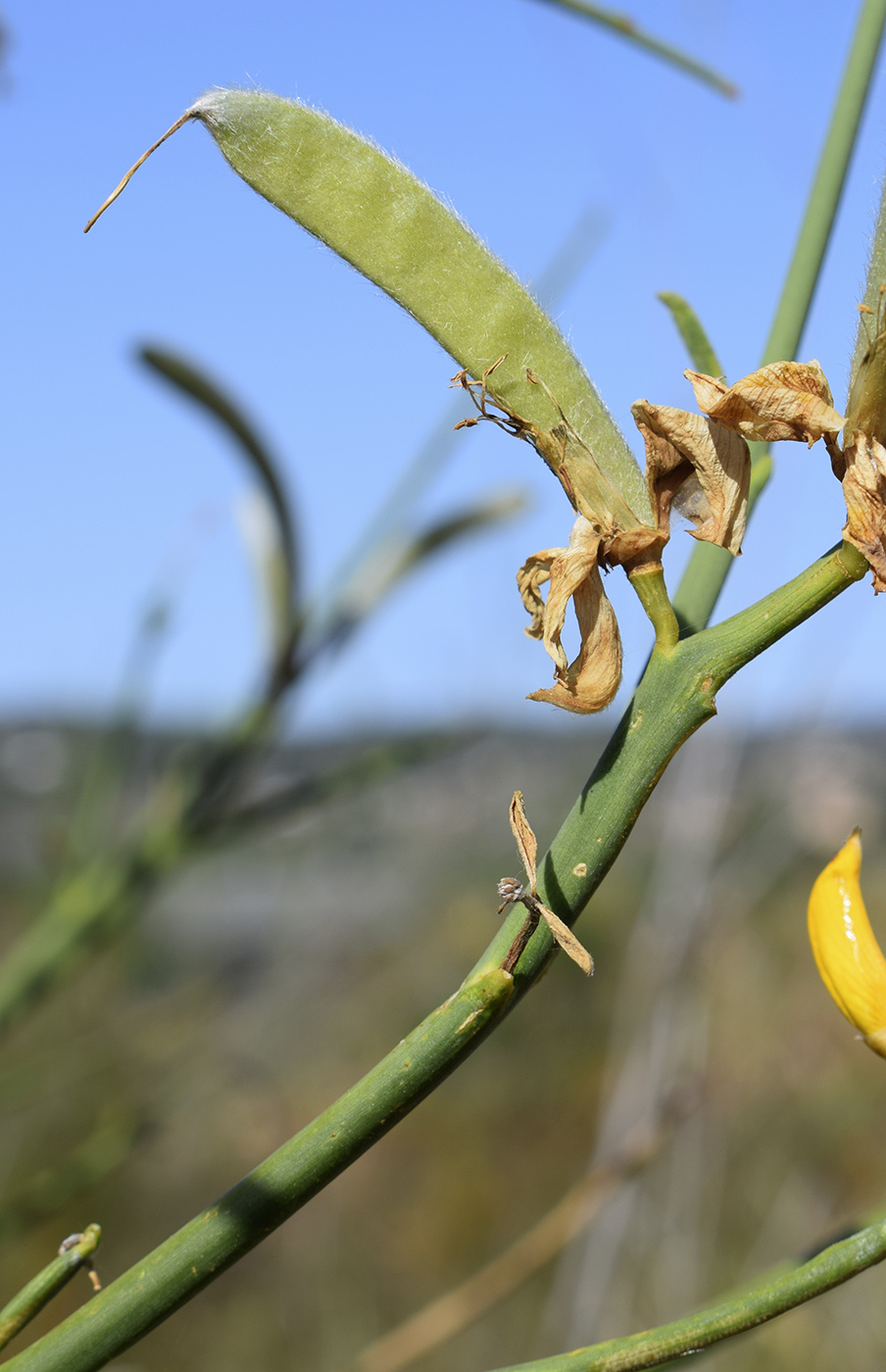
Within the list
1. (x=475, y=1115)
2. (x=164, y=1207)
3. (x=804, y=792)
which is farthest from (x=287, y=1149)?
(x=475, y=1115)

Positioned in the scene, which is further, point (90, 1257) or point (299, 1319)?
point (299, 1319)

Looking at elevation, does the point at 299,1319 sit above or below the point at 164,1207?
below

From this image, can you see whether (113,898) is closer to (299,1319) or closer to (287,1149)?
(287,1149)

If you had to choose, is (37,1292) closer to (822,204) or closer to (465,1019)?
(465,1019)

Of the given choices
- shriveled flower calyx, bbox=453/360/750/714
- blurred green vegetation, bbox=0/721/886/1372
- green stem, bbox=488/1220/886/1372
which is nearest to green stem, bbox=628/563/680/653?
shriveled flower calyx, bbox=453/360/750/714

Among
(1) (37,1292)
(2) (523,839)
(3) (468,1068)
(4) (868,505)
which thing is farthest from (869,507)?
(3) (468,1068)

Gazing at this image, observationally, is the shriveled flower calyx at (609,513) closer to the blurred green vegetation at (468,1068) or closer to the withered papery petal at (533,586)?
the withered papery petal at (533,586)

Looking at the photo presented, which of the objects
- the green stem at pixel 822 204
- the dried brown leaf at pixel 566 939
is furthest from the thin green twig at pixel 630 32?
the dried brown leaf at pixel 566 939

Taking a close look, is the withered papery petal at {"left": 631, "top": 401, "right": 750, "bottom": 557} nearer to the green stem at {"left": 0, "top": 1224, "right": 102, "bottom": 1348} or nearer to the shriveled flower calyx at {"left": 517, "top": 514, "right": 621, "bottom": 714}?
the shriveled flower calyx at {"left": 517, "top": 514, "right": 621, "bottom": 714}
